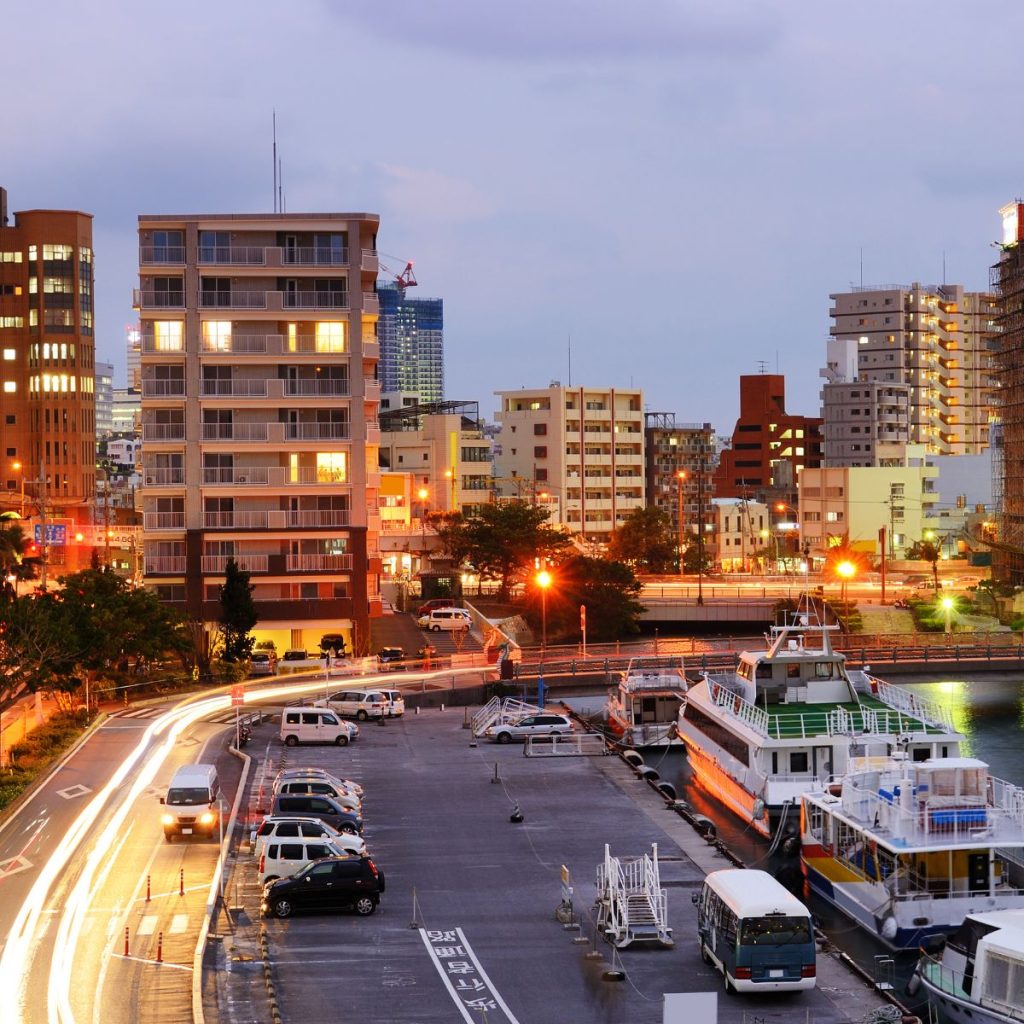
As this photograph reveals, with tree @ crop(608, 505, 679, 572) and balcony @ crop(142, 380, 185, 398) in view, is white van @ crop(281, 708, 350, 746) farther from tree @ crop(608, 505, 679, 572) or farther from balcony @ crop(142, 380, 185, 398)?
tree @ crop(608, 505, 679, 572)

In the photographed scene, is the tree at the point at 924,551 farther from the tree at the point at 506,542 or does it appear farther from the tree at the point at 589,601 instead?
the tree at the point at 506,542

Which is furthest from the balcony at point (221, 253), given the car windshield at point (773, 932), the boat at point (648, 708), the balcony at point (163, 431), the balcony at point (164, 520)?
the car windshield at point (773, 932)

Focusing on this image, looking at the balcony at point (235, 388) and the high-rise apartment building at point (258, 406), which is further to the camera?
the balcony at point (235, 388)

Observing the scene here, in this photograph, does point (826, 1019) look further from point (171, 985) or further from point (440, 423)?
point (440, 423)

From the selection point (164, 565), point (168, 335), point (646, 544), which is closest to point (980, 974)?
point (164, 565)

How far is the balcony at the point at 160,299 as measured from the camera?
82250 mm

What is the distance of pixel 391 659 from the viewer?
258ft

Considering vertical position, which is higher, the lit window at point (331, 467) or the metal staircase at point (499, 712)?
the lit window at point (331, 467)

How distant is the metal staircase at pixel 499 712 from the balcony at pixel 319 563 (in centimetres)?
1776

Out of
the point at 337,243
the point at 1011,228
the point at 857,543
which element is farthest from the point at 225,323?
the point at 857,543

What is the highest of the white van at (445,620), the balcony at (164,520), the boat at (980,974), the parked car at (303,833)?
the balcony at (164,520)

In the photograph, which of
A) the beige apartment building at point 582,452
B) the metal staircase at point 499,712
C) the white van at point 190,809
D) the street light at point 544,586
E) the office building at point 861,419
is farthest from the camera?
the office building at point 861,419

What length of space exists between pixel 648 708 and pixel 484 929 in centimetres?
3316

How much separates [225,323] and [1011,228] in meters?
64.0
